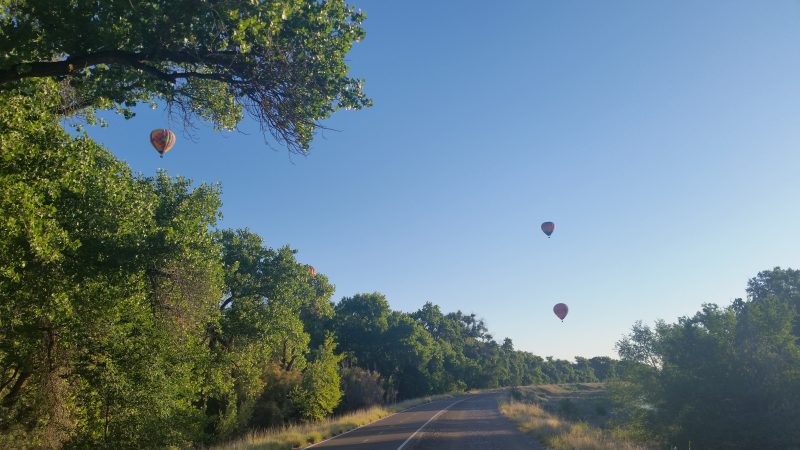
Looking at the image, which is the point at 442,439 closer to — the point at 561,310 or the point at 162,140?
the point at 162,140

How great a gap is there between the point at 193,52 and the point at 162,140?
8950mm

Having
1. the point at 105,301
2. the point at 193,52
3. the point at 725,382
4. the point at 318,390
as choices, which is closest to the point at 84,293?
the point at 105,301

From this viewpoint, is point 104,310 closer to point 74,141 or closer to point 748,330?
point 74,141

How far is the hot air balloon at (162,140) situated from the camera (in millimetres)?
15797

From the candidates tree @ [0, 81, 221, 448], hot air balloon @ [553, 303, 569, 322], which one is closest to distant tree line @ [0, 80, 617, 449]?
tree @ [0, 81, 221, 448]

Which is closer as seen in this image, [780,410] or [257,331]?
[780,410]

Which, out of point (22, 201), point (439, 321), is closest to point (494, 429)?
point (22, 201)

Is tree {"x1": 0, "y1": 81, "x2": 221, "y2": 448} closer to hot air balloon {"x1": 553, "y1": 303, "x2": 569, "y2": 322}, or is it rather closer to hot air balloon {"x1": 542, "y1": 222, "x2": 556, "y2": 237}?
hot air balloon {"x1": 542, "y1": 222, "x2": 556, "y2": 237}

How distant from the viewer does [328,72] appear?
847cm

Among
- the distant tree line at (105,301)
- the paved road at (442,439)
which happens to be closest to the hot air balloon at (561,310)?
the paved road at (442,439)

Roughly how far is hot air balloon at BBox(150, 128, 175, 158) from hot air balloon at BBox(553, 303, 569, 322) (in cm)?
3507

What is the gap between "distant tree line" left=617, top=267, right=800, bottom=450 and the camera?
21391 millimetres

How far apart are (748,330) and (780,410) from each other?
161 inches

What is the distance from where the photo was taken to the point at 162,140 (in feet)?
51.9
